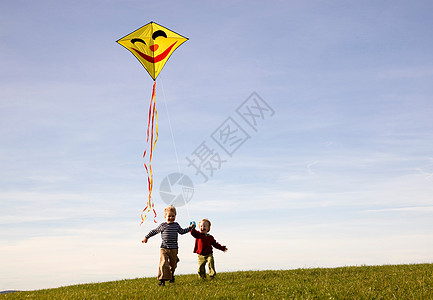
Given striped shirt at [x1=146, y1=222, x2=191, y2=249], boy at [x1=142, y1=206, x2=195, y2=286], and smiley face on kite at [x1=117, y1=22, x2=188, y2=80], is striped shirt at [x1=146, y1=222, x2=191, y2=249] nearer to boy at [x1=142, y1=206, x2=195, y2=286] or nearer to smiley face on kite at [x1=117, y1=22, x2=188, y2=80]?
boy at [x1=142, y1=206, x2=195, y2=286]

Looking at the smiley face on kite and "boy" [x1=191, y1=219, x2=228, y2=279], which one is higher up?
the smiley face on kite

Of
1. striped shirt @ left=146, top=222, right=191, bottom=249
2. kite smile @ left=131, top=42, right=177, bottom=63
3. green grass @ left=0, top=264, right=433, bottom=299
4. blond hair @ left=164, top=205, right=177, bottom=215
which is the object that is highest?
kite smile @ left=131, top=42, right=177, bottom=63

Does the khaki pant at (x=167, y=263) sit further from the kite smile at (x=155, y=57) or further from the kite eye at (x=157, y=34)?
the kite eye at (x=157, y=34)

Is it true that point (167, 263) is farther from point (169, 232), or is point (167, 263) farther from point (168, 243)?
point (169, 232)

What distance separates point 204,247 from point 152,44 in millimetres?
7968

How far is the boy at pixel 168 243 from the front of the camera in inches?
614

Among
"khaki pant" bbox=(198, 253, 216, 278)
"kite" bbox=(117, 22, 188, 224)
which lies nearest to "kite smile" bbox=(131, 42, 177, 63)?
"kite" bbox=(117, 22, 188, 224)

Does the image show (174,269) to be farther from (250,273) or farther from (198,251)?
(250,273)

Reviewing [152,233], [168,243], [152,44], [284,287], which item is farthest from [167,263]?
[152,44]

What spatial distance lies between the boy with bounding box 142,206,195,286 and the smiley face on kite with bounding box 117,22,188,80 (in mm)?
5486

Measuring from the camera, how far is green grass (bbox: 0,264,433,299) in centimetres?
1302

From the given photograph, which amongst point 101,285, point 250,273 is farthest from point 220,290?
point 101,285

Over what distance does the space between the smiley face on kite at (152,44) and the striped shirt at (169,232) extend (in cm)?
571

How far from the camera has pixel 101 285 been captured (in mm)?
17047
